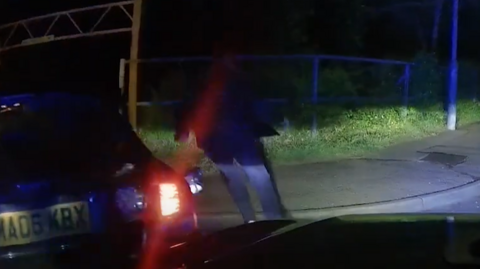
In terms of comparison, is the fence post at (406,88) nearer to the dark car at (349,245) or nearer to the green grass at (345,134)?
the green grass at (345,134)

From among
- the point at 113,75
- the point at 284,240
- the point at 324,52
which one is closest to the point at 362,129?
the point at 324,52

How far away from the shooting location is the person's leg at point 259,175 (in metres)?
6.71

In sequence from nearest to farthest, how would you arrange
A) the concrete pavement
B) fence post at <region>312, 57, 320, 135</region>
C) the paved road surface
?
1. the concrete pavement
2. the paved road surface
3. fence post at <region>312, 57, 320, 135</region>

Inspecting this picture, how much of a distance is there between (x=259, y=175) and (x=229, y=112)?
0.70 metres

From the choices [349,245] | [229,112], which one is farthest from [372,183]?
[349,245]

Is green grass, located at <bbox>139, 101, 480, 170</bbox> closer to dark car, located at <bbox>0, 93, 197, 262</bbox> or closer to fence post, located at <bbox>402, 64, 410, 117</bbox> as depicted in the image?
fence post, located at <bbox>402, 64, 410, 117</bbox>

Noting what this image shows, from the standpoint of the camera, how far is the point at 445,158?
1270 centimetres

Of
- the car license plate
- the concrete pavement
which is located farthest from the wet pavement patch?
the car license plate

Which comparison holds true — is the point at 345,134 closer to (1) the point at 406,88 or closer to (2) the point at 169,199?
(1) the point at 406,88

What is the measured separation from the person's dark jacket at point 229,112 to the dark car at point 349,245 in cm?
315

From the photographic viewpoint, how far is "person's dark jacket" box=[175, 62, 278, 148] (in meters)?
6.52

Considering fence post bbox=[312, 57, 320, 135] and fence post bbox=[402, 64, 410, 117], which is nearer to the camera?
fence post bbox=[312, 57, 320, 135]

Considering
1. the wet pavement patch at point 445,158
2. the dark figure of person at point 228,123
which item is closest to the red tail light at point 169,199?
the dark figure of person at point 228,123

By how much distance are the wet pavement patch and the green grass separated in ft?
3.31
